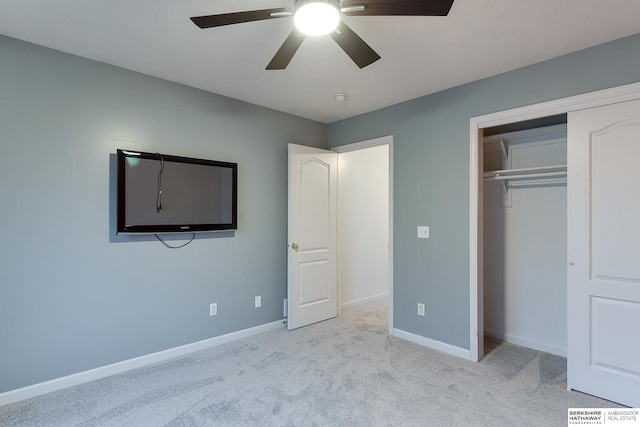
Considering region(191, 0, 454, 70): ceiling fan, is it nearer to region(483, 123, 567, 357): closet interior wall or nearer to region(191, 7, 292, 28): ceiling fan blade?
region(191, 7, 292, 28): ceiling fan blade

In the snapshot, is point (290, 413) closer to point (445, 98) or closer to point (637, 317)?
point (637, 317)

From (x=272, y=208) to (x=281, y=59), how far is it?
1973mm

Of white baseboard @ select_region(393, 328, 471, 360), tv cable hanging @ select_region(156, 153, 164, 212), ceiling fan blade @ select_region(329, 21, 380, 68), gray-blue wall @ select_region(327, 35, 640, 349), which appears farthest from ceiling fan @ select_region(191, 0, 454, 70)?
white baseboard @ select_region(393, 328, 471, 360)

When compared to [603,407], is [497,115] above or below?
above

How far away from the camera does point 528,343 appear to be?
3201 mm

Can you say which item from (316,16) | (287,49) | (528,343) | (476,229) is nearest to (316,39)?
(287,49)

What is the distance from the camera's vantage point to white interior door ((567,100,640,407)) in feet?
7.16

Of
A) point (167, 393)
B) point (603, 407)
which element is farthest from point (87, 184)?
point (603, 407)

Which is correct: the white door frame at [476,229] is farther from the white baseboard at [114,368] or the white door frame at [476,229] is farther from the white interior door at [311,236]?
the white baseboard at [114,368]

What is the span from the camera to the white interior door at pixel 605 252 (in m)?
2.18

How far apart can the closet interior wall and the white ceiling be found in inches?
36.4

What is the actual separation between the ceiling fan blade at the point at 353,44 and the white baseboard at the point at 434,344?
8.39 ft

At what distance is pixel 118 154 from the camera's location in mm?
2564

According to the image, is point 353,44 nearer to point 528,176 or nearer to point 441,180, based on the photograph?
point 441,180
